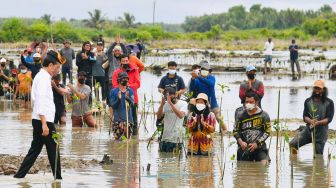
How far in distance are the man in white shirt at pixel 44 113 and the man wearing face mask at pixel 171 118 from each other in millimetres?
3060

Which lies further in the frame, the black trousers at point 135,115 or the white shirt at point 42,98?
the black trousers at point 135,115

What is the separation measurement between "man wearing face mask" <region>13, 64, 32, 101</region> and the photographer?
30.8ft

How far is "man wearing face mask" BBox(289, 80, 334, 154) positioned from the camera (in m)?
14.0

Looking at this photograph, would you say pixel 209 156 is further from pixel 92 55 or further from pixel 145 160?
pixel 92 55

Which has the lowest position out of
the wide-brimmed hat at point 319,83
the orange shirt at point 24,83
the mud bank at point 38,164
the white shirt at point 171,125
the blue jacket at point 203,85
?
the mud bank at point 38,164

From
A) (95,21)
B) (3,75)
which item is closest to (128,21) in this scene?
(95,21)

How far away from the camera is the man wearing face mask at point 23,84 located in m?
22.9

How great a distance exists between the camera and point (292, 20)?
540 ft

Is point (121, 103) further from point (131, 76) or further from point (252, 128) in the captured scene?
point (252, 128)

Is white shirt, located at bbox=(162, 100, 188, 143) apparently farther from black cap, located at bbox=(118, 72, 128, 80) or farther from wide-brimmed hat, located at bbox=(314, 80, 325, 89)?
wide-brimmed hat, located at bbox=(314, 80, 325, 89)

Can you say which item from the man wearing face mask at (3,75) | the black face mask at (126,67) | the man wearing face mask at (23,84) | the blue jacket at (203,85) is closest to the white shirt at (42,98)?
the blue jacket at (203,85)

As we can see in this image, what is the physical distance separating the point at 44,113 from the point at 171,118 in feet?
12.2

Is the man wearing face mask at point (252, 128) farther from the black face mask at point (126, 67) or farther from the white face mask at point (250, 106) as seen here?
the black face mask at point (126, 67)

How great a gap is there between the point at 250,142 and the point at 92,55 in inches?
370
